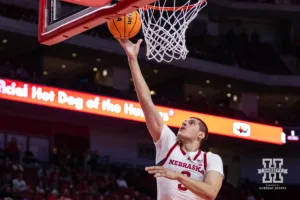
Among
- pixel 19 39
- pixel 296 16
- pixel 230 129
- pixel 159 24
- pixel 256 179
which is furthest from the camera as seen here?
pixel 296 16

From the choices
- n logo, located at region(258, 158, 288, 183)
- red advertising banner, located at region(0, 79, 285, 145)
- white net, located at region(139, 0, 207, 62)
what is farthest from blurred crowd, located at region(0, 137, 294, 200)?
white net, located at region(139, 0, 207, 62)

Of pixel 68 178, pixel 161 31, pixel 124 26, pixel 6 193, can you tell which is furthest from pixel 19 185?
pixel 124 26

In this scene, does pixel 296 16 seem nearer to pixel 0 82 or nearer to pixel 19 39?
pixel 19 39

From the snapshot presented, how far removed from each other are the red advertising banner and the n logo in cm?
174

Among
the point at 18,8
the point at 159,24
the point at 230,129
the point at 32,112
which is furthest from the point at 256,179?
the point at 159,24

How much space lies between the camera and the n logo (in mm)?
27461

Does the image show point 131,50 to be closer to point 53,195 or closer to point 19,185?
point 53,195

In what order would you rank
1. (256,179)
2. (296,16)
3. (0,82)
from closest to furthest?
(0,82) < (256,179) < (296,16)

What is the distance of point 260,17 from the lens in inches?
1231

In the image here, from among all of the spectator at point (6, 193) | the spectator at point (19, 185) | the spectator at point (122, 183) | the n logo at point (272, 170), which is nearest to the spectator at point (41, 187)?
the spectator at point (19, 185)

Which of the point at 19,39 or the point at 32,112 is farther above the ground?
the point at 19,39

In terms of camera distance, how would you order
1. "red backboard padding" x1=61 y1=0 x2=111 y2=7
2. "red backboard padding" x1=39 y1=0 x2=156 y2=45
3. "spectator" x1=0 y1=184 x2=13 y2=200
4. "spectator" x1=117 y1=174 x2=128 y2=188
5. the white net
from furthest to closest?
"spectator" x1=117 y1=174 x2=128 y2=188
"spectator" x1=0 y1=184 x2=13 y2=200
the white net
"red backboard padding" x1=61 y1=0 x2=111 y2=7
"red backboard padding" x1=39 y1=0 x2=156 y2=45

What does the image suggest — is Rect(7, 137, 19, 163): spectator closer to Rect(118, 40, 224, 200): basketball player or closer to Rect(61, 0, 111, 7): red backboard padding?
Rect(61, 0, 111, 7): red backboard padding

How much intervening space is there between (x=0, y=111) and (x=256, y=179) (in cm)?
1234
